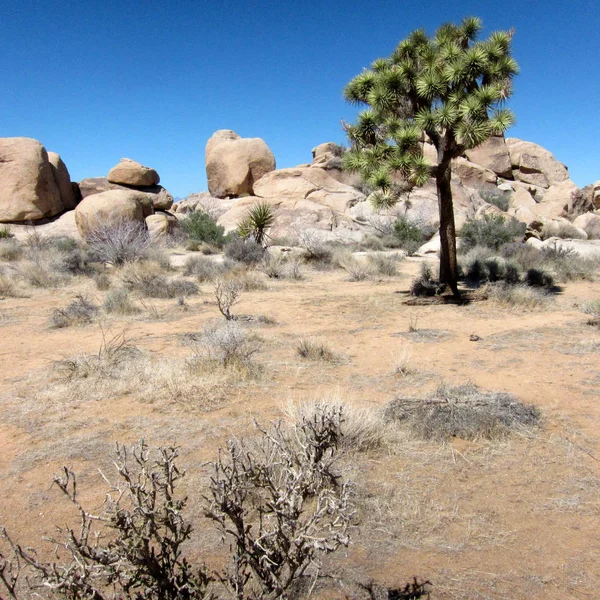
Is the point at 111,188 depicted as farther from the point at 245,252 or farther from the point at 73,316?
the point at 73,316

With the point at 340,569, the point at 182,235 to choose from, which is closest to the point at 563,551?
the point at 340,569

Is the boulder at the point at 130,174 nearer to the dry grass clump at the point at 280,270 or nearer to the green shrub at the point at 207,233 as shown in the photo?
the green shrub at the point at 207,233

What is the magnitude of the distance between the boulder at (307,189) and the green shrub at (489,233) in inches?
322

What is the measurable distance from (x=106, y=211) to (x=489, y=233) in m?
13.6

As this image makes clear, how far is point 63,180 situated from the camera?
22.8m

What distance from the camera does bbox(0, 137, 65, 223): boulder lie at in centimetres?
2077

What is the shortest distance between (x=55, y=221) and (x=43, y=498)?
20818 millimetres

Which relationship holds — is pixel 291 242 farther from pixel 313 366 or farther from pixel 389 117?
pixel 313 366

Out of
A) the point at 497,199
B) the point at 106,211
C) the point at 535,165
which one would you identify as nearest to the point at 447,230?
the point at 106,211

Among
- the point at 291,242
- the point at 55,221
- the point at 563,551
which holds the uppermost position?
the point at 55,221

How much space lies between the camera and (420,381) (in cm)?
534

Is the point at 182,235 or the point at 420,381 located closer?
the point at 420,381

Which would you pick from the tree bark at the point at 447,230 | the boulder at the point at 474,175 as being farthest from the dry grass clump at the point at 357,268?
the boulder at the point at 474,175

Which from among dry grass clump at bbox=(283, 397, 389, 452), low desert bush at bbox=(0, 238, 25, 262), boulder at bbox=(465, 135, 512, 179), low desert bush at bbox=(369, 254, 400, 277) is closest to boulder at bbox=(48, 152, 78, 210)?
low desert bush at bbox=(0, 238, 25, 262)
